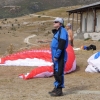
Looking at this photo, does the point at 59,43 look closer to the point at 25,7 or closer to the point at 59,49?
the point at 59,49

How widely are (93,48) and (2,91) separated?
10.9 metres

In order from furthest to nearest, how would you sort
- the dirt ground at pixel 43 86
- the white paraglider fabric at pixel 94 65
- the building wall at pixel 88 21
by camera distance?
the building wall at pixel 88 21
the white paraglider fabric at pixel 94 65
the dirt ground at pixel 43 86

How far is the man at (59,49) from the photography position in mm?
7559

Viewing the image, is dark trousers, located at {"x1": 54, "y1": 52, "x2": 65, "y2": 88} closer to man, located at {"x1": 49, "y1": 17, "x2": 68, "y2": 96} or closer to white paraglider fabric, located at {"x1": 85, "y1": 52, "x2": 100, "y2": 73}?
man, located at {"x1": 49, "y1": 17, "x2": 68, "y2": 96}

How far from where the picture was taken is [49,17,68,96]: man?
7559 millimetres

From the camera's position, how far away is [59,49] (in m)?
7.55

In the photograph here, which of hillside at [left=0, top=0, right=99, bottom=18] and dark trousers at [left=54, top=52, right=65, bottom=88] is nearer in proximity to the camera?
dark trousers at [left=54, top=52, right=65, bottom=88]

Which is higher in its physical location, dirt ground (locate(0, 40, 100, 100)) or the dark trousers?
the dark trousers

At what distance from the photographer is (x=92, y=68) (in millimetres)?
11102

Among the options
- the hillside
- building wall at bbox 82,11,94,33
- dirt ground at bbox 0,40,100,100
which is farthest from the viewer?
the hillside

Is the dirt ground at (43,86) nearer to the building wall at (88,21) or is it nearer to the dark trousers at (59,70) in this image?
the dark trousers at (59,70)

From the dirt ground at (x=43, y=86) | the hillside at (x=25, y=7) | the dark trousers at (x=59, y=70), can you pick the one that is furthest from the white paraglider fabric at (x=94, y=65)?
the hillside at (x=25, y=7)

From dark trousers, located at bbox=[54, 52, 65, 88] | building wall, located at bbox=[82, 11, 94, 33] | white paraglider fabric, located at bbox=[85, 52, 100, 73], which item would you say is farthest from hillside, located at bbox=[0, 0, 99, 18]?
dark trousers, located at bbox=[54, 52, 65, 88]

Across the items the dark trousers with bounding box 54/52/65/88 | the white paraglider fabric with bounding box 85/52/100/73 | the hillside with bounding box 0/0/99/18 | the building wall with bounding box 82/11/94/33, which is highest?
the dark trousers with bounding box 54/52/65/88
